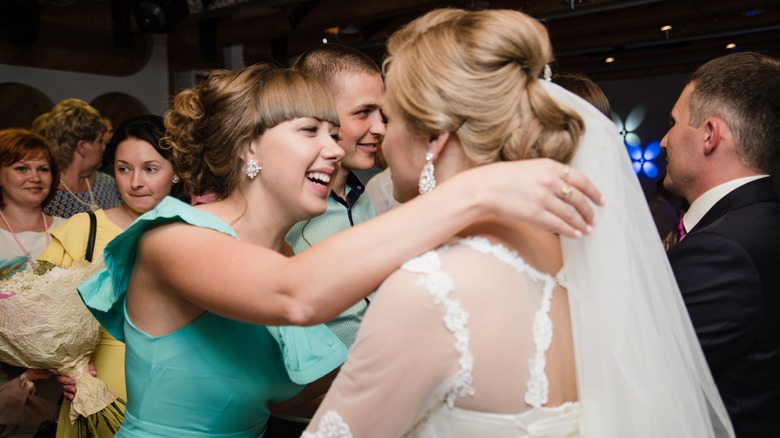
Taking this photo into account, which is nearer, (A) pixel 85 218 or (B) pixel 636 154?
(A) pixel 85 218

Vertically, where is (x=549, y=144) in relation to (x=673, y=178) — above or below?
above

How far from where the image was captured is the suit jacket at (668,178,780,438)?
1.78 meters

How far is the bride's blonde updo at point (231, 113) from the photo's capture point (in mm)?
1785

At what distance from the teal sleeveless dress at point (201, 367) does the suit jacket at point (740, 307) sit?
1.00 metres

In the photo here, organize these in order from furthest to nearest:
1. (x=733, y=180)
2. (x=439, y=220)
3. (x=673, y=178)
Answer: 1. (x=673, y=178)
2. (x=733, y=180)
3. (x=439, y=220)

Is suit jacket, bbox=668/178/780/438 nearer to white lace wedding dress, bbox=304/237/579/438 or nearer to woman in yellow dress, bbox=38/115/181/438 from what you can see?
white lace wedding dress, bbox=304/237/579/438

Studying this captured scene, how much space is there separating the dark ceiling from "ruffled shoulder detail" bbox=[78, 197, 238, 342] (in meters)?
4.16

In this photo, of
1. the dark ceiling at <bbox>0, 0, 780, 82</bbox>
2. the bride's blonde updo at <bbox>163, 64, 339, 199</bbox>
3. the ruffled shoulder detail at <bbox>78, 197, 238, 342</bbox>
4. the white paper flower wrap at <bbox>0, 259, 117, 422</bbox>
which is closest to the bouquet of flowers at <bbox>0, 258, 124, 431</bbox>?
the white paper flower wrap at <bbox>0, 259, 117, 422</bbox>

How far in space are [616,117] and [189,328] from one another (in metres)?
7.46

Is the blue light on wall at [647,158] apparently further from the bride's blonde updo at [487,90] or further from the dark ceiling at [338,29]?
the bride's blonde updo at [487,90]

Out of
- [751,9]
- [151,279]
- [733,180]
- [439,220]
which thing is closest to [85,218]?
[151,279]

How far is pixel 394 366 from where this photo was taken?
1.11 meters

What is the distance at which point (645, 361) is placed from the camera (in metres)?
1.31

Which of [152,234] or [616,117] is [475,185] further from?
[616,117]
